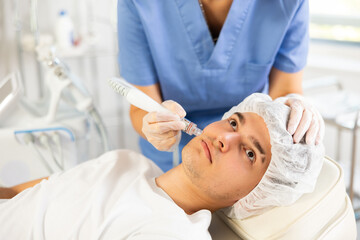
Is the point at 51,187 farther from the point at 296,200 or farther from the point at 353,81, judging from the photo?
the point at 353,81

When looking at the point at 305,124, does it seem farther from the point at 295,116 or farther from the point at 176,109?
the point at 176,109

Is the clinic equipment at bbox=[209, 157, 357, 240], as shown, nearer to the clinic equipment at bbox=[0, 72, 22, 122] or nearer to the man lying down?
the man lying down

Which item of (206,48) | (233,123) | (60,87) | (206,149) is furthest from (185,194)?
(60,87)

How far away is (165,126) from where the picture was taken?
3.50ft

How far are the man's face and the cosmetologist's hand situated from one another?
90 millimetres

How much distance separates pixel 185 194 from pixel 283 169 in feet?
1.04

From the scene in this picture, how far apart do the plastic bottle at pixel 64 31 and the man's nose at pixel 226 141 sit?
1.45 m

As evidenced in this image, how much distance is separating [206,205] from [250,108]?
0.33 m

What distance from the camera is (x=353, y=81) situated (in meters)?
2.56

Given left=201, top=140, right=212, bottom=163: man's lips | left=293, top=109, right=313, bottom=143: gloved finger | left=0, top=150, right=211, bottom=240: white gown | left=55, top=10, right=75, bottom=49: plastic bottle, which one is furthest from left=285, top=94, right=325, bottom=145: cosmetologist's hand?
left=55, top=10, right=75, bottom=49: plastic bottle

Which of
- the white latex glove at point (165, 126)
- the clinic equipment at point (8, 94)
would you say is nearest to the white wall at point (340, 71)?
the white latex glove at point (165, 126)

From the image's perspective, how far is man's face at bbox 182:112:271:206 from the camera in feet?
3.83

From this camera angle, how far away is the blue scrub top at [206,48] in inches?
51.7

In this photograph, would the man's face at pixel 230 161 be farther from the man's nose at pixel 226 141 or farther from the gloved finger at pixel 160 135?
the gloved finger at pixel 160 135
